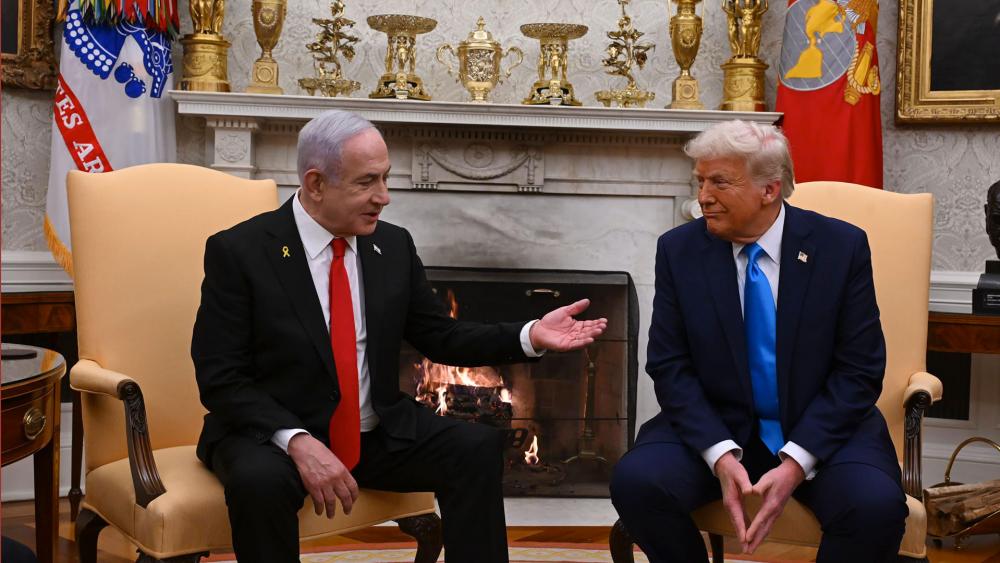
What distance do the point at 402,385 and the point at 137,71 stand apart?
1663 mm

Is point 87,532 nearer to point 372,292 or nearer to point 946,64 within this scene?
point 372,292

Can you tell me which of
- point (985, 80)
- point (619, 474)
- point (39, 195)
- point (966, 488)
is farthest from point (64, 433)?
point (985, 80)

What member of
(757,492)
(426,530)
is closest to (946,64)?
(757,492)

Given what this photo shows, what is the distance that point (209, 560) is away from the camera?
126 inches

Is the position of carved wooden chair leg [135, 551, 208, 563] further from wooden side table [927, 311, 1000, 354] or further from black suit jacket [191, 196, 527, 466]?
wooden side table [927, 311, 1000, 354]

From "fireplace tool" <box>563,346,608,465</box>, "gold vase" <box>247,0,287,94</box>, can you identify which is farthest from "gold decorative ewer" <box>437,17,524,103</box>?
"fireplace tool" <box>563,346,608,465</box>

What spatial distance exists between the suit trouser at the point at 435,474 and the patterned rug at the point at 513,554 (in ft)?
3.74

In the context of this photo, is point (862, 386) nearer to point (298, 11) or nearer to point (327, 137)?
point (327, 137)

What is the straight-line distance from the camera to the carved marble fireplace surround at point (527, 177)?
3992 mm

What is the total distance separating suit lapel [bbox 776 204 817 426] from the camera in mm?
2217

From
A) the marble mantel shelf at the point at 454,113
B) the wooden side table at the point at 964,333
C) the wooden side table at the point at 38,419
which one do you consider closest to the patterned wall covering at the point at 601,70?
the marble mantel shelf at the point at 454,113

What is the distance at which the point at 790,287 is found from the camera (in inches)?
88.4

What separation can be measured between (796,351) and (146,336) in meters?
1.59

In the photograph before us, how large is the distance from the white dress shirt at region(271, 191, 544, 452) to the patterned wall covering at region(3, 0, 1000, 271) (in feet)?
6.95
